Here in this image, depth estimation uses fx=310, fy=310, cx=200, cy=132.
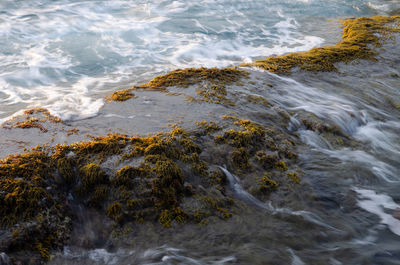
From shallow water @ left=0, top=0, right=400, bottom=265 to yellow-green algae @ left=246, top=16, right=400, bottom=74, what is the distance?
33 cm

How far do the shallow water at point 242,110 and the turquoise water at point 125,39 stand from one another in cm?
6

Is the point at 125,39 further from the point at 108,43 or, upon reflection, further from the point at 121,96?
the point at 121,96

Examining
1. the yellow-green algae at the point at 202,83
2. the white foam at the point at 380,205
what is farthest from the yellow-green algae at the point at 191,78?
the white foam at the point at 380,205

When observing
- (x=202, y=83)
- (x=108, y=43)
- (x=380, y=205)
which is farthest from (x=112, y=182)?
(x=108, y=43)

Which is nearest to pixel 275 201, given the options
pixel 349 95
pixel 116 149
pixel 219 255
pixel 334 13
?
pixel 219 255

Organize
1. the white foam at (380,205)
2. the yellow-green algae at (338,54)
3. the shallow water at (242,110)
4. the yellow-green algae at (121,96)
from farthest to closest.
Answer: the yellow-green algae at (338,54) → the yellow-green algae at (121,96) → the white foam at (380,205) → the shallow water at (242,110)

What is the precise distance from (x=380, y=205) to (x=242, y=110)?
2268mm

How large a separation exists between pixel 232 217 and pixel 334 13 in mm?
13607

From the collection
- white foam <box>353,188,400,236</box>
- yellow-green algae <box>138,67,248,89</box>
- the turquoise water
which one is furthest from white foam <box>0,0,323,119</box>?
white foam <box>353,188,400,236</box>

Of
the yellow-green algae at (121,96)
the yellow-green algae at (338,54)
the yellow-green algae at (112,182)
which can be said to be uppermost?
the yellow-green algae at (338,54)

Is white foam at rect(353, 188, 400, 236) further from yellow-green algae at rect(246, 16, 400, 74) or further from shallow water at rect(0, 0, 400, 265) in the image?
yellow-green algae at rect(246, 16, 400, 74)

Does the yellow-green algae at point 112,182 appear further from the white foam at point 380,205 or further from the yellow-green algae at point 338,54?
the yellow-green algae at point 338,54

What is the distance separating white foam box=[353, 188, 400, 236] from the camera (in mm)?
3459

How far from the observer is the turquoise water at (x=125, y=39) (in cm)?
714
